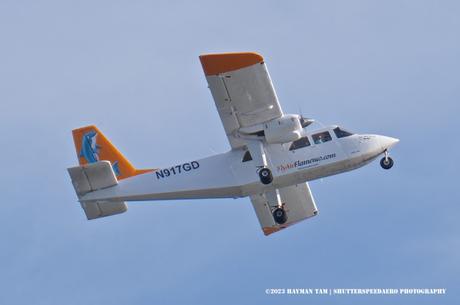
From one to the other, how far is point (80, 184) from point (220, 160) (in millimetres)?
5006

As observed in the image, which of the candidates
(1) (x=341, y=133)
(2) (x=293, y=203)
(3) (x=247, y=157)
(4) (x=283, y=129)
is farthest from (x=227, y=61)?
(2) (x=293, y=203)

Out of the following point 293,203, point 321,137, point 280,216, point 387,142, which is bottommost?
point 293,203

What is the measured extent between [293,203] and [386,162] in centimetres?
501

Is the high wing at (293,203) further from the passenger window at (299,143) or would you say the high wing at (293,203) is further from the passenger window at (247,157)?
the passenger window at (299,143)

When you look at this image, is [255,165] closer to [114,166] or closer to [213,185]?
[213,185]

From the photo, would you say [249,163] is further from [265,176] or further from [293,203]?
[293,203]

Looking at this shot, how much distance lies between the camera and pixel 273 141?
35.7m

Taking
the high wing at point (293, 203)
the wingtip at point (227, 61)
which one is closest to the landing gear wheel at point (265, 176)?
the wingtip at point (227, 61)

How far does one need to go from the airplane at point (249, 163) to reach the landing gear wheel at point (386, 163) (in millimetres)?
36

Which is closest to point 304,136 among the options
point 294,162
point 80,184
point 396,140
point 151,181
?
point 294,162

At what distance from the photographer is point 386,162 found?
121 ft

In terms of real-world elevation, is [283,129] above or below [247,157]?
above

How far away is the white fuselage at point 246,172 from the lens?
3631cm

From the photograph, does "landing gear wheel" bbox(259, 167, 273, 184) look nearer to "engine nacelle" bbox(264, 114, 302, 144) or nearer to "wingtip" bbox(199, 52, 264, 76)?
"engine nacelle" bbox(264, 114, 302, 144)
